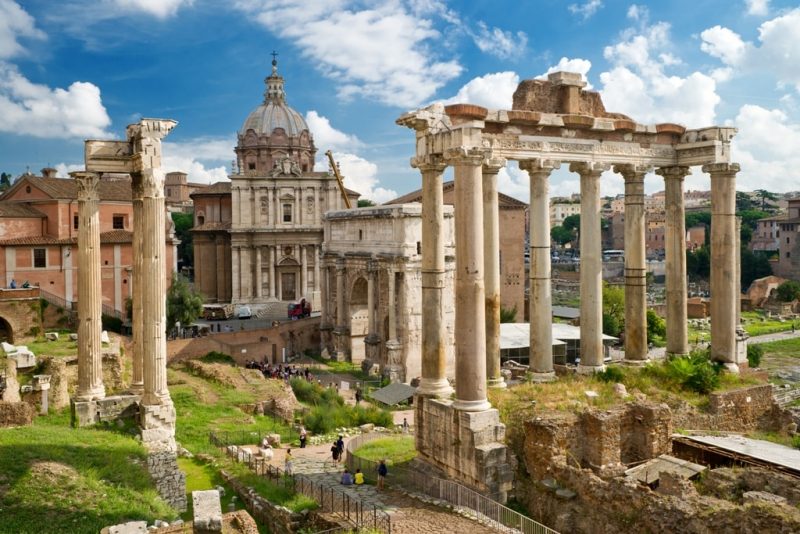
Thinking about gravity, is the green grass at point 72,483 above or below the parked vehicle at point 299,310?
below

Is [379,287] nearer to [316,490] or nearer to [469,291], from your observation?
[316,490]

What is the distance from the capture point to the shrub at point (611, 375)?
58.9 feet

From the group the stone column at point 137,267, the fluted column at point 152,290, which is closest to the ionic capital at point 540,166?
the fluted column at point 152,290

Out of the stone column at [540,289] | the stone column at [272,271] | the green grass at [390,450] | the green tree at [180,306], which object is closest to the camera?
the green grass at [390,450]

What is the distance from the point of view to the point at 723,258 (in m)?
18.6

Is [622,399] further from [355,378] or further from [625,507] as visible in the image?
[355,378]

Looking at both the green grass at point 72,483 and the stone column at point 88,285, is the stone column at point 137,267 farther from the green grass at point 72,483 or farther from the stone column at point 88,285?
the green grass at point 72,483

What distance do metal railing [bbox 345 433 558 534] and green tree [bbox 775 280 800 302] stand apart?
7611cm

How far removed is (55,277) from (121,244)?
420 centimetres

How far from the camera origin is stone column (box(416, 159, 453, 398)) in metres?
15.0

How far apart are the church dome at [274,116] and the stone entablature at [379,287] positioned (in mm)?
20712

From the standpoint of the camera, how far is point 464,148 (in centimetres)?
1438

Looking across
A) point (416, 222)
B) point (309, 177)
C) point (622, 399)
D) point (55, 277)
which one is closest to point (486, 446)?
point (622, 399)

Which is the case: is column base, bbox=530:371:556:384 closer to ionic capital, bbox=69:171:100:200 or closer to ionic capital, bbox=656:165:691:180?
ionic capital, bbox=656:165:691:180
